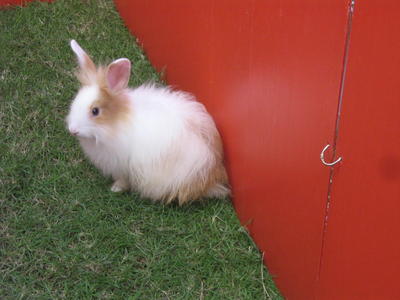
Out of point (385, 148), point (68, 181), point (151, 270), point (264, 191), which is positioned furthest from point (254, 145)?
point (68, 181)

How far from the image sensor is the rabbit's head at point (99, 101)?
7.78ft

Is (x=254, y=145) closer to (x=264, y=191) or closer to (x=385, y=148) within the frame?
(x=264, y=191)

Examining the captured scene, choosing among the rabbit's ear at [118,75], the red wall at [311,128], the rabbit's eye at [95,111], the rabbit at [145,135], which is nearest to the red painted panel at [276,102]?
the red wall at [311,128]

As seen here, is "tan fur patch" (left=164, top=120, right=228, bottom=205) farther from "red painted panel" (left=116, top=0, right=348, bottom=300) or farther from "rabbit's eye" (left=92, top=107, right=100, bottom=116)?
"rabbit's eye" (left=92, top=107, right=100, bottom=116)

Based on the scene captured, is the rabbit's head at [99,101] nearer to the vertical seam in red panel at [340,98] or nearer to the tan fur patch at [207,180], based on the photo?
the tan fur patch at [207,180]

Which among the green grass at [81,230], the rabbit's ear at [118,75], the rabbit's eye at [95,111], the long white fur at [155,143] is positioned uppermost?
the rabbit's ear at [118,75]

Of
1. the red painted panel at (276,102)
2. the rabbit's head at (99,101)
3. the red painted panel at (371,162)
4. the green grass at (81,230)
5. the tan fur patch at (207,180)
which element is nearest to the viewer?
the red painted panel at (371,162)

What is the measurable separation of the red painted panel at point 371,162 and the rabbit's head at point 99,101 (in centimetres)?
119

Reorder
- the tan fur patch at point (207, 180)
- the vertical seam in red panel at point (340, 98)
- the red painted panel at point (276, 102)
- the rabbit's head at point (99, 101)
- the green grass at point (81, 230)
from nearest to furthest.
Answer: the vertical seam in red panel at point (340, 98) → the red painted panel at point (276, 102) → the green grass at point (81, 230) → the rabbit's head at point (99, 101) → the tan fur patch at point (207, 180)

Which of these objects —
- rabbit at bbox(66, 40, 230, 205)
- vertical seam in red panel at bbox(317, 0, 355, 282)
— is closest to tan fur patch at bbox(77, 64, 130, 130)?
rabbit at bbox(66, 40, 230, 205)

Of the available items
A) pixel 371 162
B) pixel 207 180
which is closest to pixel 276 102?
pixel 371 162

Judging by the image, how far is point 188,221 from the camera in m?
2.57

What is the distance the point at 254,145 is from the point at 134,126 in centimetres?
62

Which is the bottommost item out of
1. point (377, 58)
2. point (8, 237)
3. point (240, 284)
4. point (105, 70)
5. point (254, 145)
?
point (240, 284)
